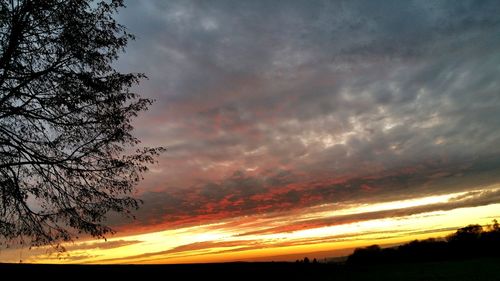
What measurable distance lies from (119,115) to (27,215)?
4702 millimetres

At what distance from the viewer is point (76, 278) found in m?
6.99

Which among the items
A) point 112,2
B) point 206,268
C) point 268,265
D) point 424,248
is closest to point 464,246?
point 424,248

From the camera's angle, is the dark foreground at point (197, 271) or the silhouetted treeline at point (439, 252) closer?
the dark foreground at point (197, 271)

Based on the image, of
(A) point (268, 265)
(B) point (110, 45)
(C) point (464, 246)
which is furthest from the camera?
(C) point (464, 246)

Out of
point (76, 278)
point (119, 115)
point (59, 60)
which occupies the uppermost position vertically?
point (59, 60)

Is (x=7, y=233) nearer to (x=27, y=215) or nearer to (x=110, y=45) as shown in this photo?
(x=27, y=215)

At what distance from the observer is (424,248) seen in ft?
98.2

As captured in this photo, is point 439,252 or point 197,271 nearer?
point 197,271

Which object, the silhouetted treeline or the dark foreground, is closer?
the dark foreground

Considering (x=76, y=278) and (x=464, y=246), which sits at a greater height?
(x=76, y=278)

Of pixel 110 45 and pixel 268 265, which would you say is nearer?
pixel 268 265

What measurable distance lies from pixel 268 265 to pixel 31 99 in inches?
383

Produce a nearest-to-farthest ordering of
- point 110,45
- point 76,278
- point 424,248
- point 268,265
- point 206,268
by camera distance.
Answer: point 76,278 < point 206,268 < point 268,265 < point 110,45 < point 424,248

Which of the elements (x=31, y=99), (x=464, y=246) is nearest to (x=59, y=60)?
(x=31, y=99)
